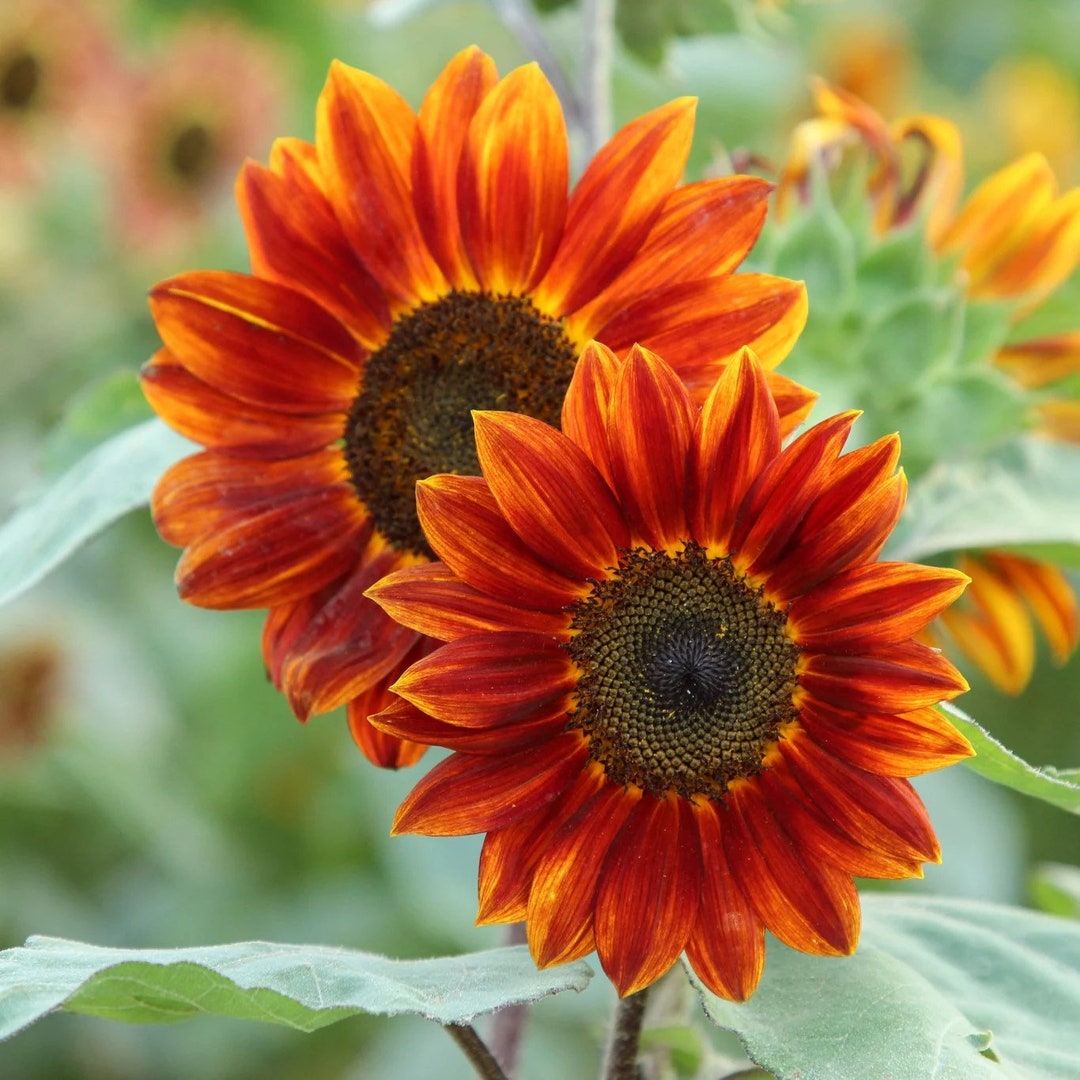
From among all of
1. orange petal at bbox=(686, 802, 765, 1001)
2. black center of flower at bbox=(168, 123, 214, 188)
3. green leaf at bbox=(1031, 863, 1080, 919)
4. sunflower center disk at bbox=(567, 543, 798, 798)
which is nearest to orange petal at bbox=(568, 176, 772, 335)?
sunflower center disk at bbox=(567, 543, 798, 798)

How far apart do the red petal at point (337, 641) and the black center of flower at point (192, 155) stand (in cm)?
108

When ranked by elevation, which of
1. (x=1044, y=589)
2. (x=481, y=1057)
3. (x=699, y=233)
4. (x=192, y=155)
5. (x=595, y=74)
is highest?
(x=192, y=155)

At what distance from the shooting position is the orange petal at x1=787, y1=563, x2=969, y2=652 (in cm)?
51

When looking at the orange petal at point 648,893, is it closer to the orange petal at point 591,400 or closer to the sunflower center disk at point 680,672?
the sunflower center disk at point 680,672

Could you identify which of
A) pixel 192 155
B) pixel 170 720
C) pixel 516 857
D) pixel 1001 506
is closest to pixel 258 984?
pixel 516 857

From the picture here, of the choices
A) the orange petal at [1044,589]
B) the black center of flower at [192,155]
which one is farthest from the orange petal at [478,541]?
the black center of flower at [192,155]

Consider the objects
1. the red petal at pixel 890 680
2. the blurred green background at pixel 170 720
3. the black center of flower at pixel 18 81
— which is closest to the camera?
the red petal at pixel 890 680

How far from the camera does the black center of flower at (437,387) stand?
65 centimetres

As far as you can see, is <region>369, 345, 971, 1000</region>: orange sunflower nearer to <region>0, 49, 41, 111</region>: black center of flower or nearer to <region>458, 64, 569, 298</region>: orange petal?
<region>458, 64, 569, 298</region>: orange petal

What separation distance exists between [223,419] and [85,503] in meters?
0.11

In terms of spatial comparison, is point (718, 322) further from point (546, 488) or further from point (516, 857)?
point (516, 857)

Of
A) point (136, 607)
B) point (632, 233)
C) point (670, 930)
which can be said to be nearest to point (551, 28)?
point (632, 233)

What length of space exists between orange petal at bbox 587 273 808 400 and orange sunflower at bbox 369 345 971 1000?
5 cm

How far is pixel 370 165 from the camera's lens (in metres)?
0.62
